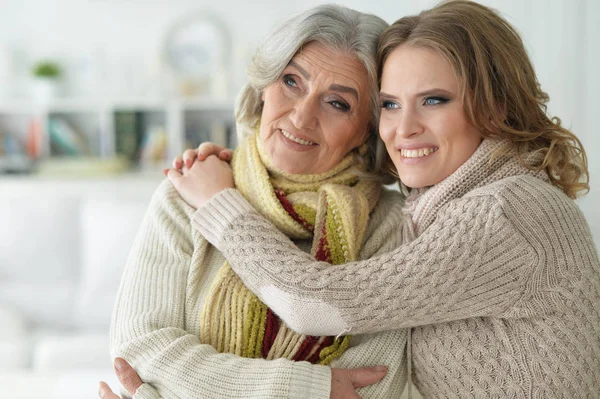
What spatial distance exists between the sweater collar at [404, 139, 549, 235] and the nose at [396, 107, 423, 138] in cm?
13

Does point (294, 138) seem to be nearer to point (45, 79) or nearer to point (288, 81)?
point (288, 81)

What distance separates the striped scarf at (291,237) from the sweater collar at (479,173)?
0.21 meters

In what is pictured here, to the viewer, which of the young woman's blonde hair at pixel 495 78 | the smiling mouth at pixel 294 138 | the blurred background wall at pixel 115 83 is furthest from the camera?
the blurred background wall at pixel 115 83

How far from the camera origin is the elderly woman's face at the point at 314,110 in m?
1.63

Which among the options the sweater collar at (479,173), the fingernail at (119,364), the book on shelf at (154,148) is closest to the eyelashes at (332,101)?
the sweater collar at (479,173)

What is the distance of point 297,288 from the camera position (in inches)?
55.1

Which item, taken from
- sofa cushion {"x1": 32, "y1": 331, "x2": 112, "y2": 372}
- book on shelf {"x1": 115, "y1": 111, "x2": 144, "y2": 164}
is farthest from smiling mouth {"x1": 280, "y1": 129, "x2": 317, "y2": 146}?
book on shelf {"x1": 115, "y1": 111, "x2": 144, "y2": 164}

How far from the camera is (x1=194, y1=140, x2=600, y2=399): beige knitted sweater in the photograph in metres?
1.35

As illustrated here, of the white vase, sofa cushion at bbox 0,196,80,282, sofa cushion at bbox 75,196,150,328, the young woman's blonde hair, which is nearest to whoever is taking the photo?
the young woman's blonde hair

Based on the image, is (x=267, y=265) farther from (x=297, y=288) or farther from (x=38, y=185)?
(x=38, y=185)

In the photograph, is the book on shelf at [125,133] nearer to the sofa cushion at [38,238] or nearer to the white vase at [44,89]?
the white vase at [44,89]

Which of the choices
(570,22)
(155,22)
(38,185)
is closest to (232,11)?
(155,22)

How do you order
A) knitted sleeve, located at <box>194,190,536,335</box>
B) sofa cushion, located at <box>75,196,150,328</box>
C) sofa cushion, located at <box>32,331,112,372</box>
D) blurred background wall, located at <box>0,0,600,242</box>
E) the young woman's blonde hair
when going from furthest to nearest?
blurred background wall, located at <box>0,0,600,242</box> → sofa cushion, located at <box>75,196,150,328</box> → sofa cushion, located at <box>32,331,112,372</box> → the young woman's blonde hair → knitted sleeve, located at <box>194,190,536,335</box>

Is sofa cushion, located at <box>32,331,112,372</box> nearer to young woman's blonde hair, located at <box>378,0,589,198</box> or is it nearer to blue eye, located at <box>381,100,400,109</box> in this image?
blue eye, located at <box>381,100,400,109</box>
